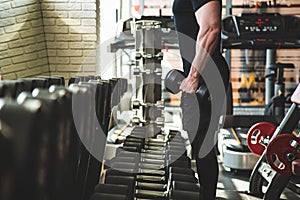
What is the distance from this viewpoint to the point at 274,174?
8.64 feet

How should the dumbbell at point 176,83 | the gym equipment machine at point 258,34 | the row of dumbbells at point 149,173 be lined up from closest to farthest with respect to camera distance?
the row of dumbbells at point 149,173, the dumbbell at point 176,83, the gym equipment machine at point 258,34

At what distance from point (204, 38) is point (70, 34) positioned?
2.28m

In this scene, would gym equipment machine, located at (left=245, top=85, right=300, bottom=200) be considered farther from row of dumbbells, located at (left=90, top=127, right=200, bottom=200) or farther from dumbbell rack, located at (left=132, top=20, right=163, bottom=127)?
dumbbell rack, located at (left=132, top=20, right=163, bottom=127)

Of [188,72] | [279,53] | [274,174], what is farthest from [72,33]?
[279,53]

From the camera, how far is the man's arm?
195cm

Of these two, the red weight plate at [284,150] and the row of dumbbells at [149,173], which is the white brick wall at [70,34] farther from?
the red weight plate at [284,150]

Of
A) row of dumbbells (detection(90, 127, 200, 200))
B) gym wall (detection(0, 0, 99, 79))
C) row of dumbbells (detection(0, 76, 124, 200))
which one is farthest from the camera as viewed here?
gym wall (detection(0, 0, 99, 79))

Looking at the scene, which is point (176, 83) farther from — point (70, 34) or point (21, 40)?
point (70, 34)

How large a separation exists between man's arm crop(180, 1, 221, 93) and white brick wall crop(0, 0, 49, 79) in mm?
1653

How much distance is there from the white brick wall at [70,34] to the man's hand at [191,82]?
2.16m

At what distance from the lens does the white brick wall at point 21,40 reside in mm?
3115

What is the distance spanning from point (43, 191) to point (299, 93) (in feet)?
7.30

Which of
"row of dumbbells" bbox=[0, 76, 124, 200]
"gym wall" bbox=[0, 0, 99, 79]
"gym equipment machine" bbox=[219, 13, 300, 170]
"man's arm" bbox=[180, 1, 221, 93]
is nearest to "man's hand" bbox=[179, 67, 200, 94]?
"man's arm" bbox=[180, 1, 221, 93]

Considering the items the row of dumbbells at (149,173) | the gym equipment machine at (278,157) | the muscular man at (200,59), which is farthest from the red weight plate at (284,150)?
the row of dumbbells at (149,173)
